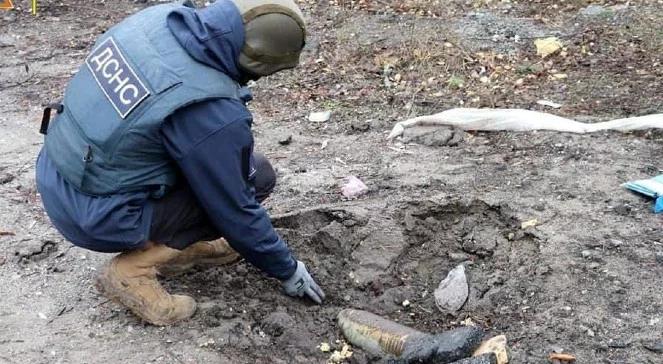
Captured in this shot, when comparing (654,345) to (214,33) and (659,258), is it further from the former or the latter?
(214,33)

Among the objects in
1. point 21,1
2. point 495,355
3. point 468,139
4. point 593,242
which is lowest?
point 21,1

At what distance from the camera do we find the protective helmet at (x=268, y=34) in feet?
9.43

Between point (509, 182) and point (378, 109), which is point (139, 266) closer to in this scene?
point (509, 182)

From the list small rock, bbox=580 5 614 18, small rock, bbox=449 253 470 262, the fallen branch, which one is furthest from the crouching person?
small rock, bbox=580 5 614 18

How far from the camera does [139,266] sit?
3.28 m

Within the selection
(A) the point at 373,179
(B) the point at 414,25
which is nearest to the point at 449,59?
(B) the point at 414,25

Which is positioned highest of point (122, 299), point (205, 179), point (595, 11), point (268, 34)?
point (268, 34)

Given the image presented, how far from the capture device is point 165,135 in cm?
287

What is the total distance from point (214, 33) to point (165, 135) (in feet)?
1.32

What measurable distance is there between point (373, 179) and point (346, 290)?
105 cm

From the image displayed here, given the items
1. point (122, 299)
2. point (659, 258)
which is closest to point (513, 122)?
point (659, 258)

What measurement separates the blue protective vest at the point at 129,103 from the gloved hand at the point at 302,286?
0.69 meters

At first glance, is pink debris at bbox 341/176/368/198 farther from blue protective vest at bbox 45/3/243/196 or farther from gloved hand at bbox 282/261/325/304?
blue protective vest at bbox 45/3/243/196

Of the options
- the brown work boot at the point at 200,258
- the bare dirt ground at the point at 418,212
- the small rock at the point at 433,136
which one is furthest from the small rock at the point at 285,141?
the brown work boot at the point at 200,258
